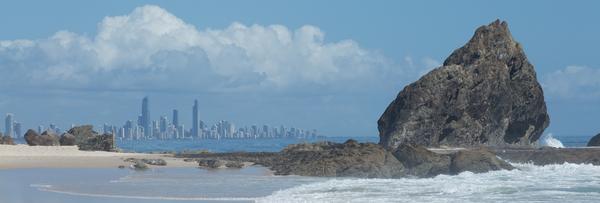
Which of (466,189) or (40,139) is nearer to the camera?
(466,189)

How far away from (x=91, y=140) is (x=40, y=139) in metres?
4.60

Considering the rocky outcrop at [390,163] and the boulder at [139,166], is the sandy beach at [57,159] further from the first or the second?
the rocky outcrop at [390,163]

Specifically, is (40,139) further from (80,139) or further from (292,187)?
(292,187)

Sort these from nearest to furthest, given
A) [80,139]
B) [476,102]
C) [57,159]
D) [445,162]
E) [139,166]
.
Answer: [445,162] < [139,166] < [57,159] < [476,102] < [80,139]

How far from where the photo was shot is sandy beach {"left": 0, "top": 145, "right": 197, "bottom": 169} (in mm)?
54344

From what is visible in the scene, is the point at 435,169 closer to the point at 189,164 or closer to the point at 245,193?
the point at 245,193

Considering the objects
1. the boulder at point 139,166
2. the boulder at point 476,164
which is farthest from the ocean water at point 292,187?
the boulder at point 139,166

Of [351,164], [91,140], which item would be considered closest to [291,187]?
[351,164]

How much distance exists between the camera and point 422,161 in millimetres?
43938

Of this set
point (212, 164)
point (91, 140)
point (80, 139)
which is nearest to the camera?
point (212, 164)

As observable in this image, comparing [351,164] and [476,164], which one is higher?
[351,164]

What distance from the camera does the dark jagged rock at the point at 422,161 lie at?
43.1 metres

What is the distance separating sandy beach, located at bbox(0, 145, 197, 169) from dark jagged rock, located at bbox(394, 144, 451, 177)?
53.0 feet

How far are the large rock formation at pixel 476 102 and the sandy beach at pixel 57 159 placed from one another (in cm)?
1689
